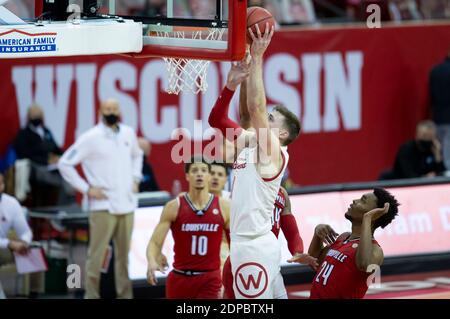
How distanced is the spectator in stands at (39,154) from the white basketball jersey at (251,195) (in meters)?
6.29

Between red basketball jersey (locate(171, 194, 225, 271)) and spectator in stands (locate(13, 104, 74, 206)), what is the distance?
4090 millimetres

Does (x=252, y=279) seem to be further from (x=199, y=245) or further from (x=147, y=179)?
(x=147, y=179)

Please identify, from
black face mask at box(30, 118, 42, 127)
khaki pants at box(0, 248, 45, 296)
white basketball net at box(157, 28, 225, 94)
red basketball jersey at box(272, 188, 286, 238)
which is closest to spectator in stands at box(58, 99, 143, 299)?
khaki pants at box(0, 248, 45, 296)

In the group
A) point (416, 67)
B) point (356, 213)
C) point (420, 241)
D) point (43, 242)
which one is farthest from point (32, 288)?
point (416, 67)

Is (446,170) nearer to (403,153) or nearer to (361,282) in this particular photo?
(403,153)

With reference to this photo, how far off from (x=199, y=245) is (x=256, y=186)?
236cm

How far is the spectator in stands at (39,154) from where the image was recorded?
51.5 feet

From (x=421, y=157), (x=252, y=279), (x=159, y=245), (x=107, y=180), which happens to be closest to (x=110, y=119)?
(x=107, y=180)

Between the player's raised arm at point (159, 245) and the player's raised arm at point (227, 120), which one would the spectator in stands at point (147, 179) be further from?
the player's raised arm at point (227, 120)

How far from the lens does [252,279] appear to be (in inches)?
388

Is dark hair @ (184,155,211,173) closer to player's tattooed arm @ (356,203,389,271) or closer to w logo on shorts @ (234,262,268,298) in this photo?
w logo on shorts @ (234,262,268,298)

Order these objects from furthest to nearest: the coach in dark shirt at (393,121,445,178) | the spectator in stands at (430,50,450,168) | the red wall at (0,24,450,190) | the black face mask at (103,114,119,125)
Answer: the spectator in stands at (430,50,450,168), the coach in dark shirt at (393,121,445,178), the red wall at (0,24,450,190), the black face mask at (103,114,119,125)

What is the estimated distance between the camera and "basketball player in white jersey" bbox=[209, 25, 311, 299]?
951 cm

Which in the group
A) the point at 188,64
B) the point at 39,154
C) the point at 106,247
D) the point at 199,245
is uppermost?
the point at 188,64
